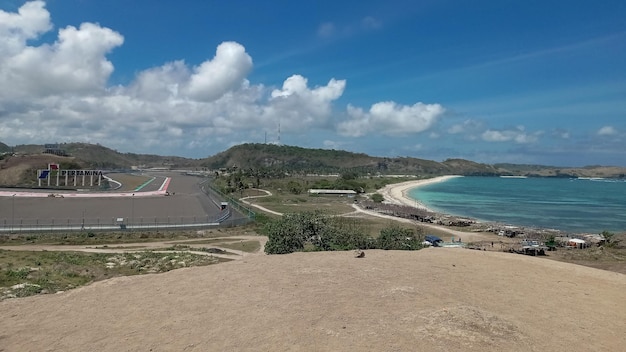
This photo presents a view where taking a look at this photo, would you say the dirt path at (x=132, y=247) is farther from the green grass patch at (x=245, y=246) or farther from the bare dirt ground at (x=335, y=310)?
the bare dirt ground at (x=335, y=310)

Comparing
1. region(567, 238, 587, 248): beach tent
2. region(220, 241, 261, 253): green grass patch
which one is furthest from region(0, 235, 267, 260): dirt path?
region(567, 238, 587, 248): beach tent

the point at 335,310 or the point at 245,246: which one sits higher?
the point at 335,310

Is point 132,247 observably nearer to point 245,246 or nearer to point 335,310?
point 245,246

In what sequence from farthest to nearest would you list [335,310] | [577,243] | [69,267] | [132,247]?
[577,243], [132,247], [69,267], [335,310]

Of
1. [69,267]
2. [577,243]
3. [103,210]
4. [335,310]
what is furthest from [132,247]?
[577,243]

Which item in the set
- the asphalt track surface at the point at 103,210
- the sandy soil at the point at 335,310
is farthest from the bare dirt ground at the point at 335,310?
the asphalt track surface at the point at 103,210
